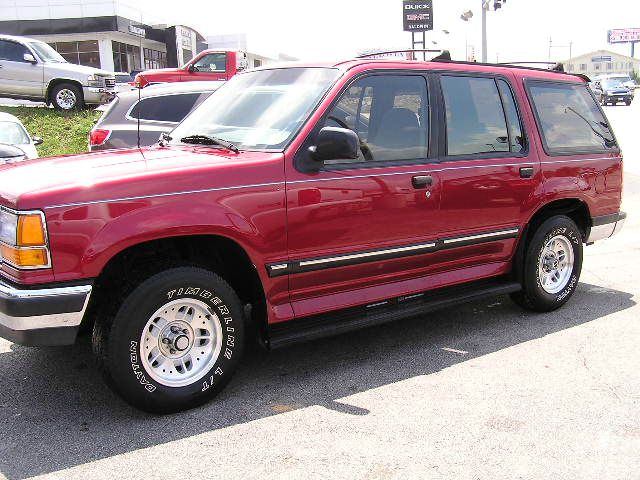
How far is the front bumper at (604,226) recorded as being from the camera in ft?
19.0

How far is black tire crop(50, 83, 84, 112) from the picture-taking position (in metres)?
16.5

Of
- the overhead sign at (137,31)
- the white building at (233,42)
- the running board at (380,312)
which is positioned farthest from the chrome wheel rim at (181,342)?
the white building at (233,42)

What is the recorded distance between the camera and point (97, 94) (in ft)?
55.1

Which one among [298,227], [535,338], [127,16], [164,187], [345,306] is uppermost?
[127,16]

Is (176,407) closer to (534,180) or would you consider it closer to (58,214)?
(58,214)

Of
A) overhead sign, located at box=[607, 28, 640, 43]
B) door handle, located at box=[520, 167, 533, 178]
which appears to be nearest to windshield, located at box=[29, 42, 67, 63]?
door handle, located at box=[520, 167, 533, 178]

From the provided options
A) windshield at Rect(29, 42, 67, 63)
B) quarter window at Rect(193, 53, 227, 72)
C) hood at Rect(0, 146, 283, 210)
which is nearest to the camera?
hood at Rect(0, 146, 283, 210)

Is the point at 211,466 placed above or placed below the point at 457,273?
below

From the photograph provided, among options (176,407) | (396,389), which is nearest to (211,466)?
(176,407)

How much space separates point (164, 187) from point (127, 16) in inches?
1429

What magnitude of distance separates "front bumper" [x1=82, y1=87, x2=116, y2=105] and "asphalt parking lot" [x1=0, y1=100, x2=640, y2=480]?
13.2m

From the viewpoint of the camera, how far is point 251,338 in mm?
4945

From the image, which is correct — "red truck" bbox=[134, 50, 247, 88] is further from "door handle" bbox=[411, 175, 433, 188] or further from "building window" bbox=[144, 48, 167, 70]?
"building window" bbox=[144, 48, 167, 70]

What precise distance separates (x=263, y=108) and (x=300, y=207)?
853mm
